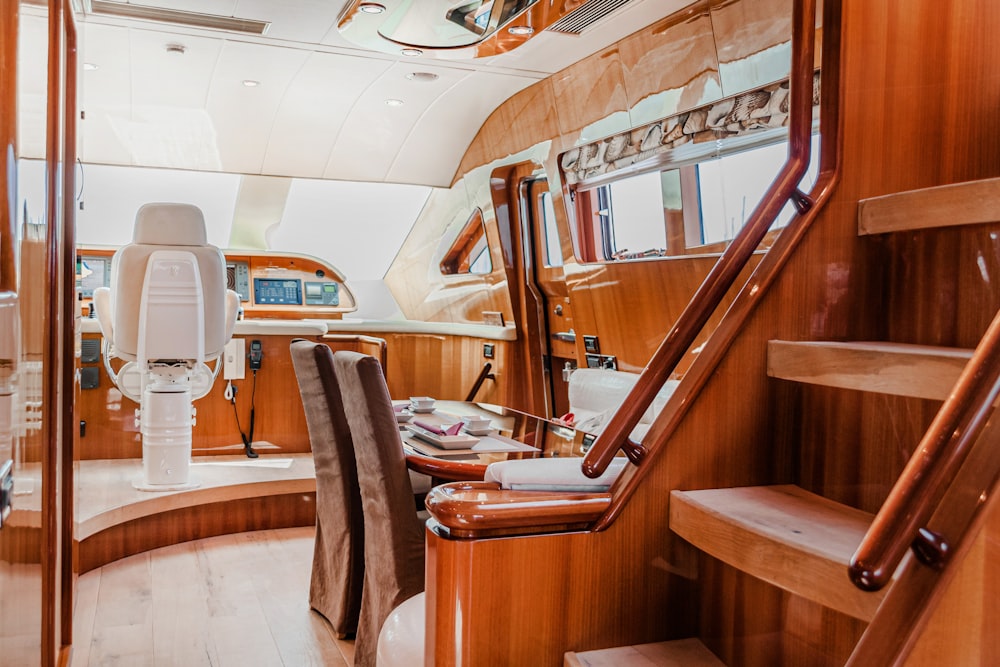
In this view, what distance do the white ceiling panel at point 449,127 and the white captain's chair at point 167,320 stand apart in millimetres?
2180

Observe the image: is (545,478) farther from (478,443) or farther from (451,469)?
(478,443)

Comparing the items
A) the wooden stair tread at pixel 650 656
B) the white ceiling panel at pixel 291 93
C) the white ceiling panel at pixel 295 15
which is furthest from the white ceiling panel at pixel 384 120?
the wooden stair tread at pixel 650 656

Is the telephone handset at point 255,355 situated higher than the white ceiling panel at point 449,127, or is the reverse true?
the white ceiling panel at point 449,127

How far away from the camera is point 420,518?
9.20ft

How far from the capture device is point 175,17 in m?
4.53

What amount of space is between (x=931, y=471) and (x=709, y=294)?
0.73m

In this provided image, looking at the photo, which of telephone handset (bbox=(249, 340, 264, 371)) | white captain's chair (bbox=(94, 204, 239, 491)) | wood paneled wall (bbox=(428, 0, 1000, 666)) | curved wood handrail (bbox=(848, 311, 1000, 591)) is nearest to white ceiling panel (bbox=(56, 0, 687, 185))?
white captain's chair (bbox=(94, 204, 239, 491))

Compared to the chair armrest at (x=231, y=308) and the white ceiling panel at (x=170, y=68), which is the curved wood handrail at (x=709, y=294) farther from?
the white ceiling panel at (x=170, y=68)

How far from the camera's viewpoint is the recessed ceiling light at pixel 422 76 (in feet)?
18.2

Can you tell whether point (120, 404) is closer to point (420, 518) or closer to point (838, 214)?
point (420, 518)

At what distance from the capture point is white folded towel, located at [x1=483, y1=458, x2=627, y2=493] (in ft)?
5.46

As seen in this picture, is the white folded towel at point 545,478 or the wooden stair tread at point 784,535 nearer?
the wooden stair tread at point 784,535

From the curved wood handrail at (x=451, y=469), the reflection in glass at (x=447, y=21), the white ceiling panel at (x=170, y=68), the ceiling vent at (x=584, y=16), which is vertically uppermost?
the white ceiling panel at (x=170, y=68)

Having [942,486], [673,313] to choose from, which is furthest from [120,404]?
[942,486]
